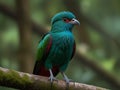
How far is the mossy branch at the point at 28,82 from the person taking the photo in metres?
6.25

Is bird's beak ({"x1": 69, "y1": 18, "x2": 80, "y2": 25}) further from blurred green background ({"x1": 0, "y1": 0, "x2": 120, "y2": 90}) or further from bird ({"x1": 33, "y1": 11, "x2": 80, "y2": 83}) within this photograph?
blurred green background ({"x1": 0, "y1": 0, "x2": 120, "y2": 90})

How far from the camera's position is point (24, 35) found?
9.28 m

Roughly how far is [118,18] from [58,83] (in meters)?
4.14

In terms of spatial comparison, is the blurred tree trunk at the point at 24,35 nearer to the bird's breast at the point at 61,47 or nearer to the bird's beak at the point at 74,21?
the bird's breast at the point at 61,47

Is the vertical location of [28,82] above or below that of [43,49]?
below

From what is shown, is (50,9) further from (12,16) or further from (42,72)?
(42,72)

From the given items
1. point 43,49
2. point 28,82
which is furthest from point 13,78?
point 43,49

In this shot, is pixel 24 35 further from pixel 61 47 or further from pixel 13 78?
pixel 13 78

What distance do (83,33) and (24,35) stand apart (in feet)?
5.58

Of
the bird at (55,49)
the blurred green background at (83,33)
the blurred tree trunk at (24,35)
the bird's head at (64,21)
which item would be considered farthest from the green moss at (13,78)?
the blurred green background at (83,33)

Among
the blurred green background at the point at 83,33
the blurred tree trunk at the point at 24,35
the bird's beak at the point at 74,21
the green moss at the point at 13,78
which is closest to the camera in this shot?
the green moss at the point at 13,78

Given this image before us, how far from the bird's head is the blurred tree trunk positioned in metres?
1.21

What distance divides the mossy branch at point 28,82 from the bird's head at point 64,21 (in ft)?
4.57

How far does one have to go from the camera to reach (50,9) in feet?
36.2
